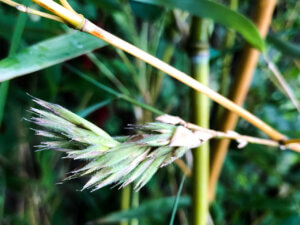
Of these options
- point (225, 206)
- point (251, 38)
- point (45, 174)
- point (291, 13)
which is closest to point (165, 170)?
point (225, 206)

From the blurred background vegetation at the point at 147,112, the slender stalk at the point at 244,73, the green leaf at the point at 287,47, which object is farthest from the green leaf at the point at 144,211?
the green leaf at the point at 287,47

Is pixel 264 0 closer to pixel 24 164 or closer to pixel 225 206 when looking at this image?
pixel 225 206

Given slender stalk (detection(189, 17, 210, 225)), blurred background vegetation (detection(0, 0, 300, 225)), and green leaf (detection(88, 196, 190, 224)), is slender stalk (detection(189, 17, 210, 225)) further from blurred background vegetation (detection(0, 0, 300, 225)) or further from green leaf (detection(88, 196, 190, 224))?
green leaf (detection(88, 196, 190, 224))

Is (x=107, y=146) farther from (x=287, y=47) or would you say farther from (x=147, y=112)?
(x=147, y=112)

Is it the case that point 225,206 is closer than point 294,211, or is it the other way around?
point 294,211

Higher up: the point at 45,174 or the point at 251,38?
the point at 251,38

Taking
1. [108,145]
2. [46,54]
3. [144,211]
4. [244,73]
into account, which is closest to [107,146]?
[108,145]

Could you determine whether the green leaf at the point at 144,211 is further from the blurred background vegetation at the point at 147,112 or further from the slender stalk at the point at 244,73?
the slender stalk at the point at 244,73
